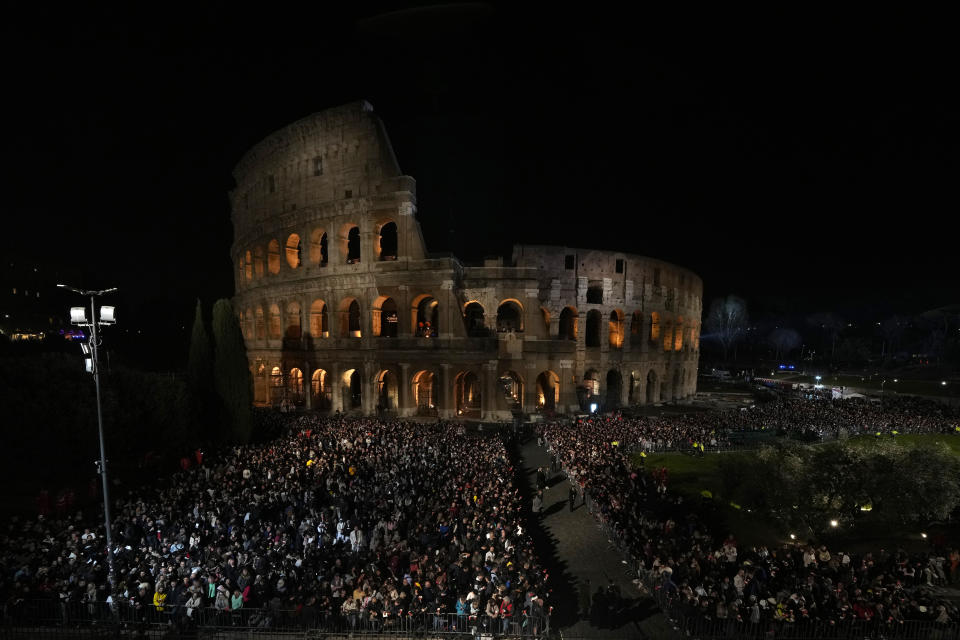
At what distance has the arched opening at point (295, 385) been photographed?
37.8 m

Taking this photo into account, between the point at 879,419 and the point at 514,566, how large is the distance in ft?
103

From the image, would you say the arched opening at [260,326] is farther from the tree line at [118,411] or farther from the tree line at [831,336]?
the tree line at [831,336]

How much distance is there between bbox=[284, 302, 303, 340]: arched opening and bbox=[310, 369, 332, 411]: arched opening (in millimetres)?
3670

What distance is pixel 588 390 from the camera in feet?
126

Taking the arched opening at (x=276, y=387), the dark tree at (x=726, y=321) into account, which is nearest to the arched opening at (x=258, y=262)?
the arched opening at (x=276, y=387)

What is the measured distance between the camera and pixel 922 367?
68625mm

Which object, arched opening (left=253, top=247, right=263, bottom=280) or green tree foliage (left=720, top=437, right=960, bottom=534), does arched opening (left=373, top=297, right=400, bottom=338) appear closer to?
arched opening (left=253, top=247, right=263, bottom=280)

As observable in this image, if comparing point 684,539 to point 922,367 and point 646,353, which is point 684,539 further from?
point 922,367

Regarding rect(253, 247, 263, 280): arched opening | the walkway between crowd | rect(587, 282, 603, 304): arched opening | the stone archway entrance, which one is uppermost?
rect(253, 247, 263, 280): arched opening

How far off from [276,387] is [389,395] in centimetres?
1014

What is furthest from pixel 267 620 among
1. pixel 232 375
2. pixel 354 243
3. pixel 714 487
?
pixel 354 243

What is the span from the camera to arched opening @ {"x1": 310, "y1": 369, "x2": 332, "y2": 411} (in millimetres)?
36188

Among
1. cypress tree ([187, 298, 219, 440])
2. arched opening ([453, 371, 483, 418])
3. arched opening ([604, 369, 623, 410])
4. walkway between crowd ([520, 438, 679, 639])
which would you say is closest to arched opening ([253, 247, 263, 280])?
cypress tree ([187, 298, 219, 440])

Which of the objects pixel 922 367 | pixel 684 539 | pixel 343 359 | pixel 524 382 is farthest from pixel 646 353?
pixel 922 367
